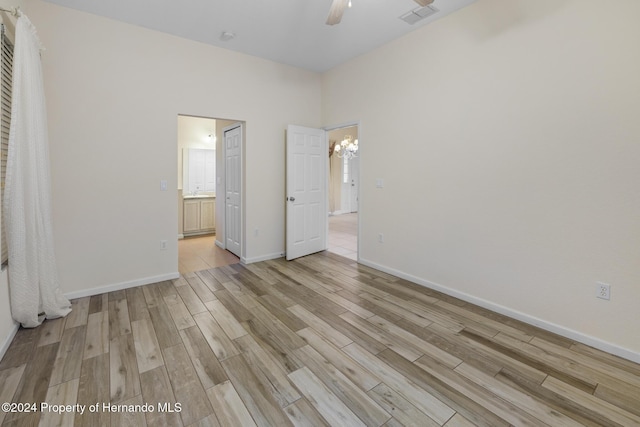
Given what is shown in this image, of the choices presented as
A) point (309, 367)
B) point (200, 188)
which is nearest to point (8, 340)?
point (309, 367)

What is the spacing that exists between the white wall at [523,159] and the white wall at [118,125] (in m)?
2.39

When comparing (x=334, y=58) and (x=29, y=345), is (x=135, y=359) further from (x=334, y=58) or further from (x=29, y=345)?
(x=334, y=58)

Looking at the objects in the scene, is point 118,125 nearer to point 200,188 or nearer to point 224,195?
point 224,195

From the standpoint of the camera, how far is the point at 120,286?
10.7 feet

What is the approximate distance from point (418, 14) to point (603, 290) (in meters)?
2.96

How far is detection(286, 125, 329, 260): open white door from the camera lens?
441 centimetres

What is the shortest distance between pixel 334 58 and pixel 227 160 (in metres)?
2.39

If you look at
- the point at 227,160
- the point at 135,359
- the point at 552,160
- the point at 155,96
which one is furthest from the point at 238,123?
the point at 552,160

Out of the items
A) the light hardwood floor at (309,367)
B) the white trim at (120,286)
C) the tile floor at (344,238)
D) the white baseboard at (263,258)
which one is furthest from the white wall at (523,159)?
the white trim at (120,286)

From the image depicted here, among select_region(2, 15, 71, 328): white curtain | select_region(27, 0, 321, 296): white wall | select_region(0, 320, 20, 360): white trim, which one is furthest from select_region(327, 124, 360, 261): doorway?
select_region(0, 320, 20, 360): white trim

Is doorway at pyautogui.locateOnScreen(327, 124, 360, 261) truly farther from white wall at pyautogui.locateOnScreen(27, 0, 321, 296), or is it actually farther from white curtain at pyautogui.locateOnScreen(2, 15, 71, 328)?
white curtain at pyautogui.locateOnScreen(2, 15, 71, 328)

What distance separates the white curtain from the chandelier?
6293mm

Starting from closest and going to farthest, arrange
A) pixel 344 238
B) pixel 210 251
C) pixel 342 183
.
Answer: pixel 210 251 → pixel 344 238 → pixel 342 183

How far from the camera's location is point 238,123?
430 cm
